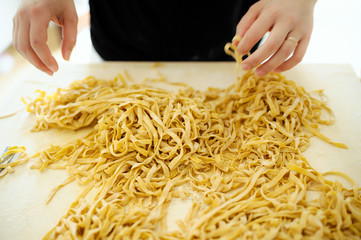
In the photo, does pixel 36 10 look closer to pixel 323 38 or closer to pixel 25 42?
pixel 25 42

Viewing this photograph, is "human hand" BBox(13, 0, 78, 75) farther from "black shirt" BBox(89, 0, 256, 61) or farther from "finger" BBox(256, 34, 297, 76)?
"finger" BBox(256, 34, 297, 76)

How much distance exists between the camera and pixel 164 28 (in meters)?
1.66

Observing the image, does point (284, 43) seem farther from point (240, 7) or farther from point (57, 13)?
point (57, 13)

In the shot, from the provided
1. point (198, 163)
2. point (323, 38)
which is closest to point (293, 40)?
point (198, 163)

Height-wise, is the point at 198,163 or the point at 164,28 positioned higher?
the point at 164,28

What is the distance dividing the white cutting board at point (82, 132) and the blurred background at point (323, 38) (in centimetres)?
64

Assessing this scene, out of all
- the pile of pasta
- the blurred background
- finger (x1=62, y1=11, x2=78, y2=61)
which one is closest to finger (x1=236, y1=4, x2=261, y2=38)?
the pile of pasta

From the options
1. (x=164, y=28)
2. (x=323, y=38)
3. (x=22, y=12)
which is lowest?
(x=323, y=38)

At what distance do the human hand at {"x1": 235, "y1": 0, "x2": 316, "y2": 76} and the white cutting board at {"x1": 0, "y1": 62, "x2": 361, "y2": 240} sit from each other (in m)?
0.42

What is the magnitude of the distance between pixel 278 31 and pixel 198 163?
2.12 feet

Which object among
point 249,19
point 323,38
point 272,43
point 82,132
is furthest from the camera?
point 323,38

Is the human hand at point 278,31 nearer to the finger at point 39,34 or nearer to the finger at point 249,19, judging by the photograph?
the finger at point 249,19

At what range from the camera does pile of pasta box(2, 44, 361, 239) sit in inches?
37.4

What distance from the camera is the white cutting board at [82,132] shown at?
1.04m
